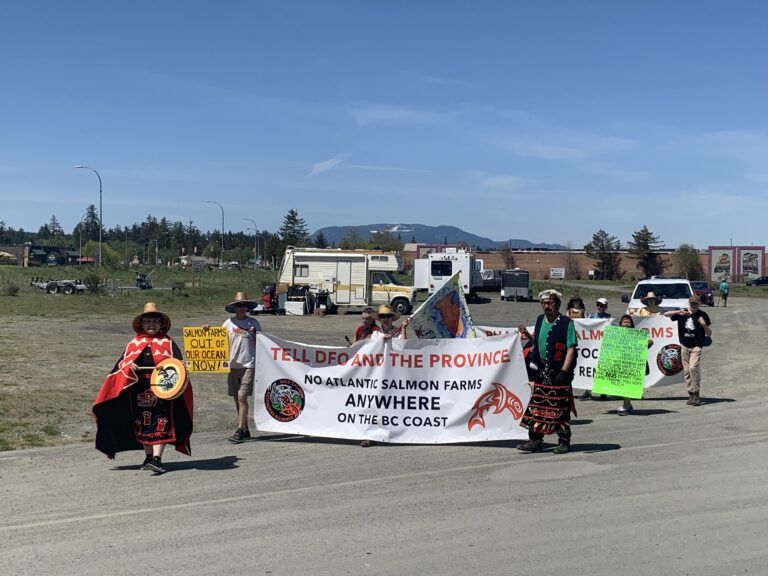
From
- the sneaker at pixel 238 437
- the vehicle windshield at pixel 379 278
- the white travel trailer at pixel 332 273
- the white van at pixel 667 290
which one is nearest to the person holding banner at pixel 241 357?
the sneaker at pixel 238 437

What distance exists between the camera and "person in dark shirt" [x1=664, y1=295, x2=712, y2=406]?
44.9ft

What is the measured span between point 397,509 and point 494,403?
3.29 metres

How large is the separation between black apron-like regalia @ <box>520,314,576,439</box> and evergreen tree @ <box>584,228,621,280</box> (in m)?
105

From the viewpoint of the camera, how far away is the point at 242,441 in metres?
10.7

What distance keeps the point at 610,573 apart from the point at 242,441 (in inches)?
236

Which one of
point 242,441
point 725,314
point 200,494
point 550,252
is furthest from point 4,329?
point 550,252

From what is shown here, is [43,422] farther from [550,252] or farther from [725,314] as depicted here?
[550,252]

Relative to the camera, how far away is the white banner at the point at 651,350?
564 inches

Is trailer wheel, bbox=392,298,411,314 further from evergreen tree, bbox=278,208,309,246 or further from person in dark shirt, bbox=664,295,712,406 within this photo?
evergreen tree, bbox=278,208,309,246

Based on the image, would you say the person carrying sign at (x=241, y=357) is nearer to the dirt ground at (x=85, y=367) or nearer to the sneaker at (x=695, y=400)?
the dirt ground at (x=85, y=367)

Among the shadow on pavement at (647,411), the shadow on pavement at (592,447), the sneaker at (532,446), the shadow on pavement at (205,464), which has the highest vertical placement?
the sneaker at (532,446)

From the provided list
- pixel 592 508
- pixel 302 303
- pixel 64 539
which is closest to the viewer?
pixel 64 539

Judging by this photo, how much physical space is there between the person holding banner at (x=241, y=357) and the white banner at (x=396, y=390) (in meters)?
0.12

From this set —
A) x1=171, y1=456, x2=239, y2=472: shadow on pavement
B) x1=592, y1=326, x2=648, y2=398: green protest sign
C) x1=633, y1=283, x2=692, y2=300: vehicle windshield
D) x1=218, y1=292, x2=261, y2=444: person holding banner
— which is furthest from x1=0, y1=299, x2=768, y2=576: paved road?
x1=633, y1=283, x2=692, y2=300: vehicle windshield
